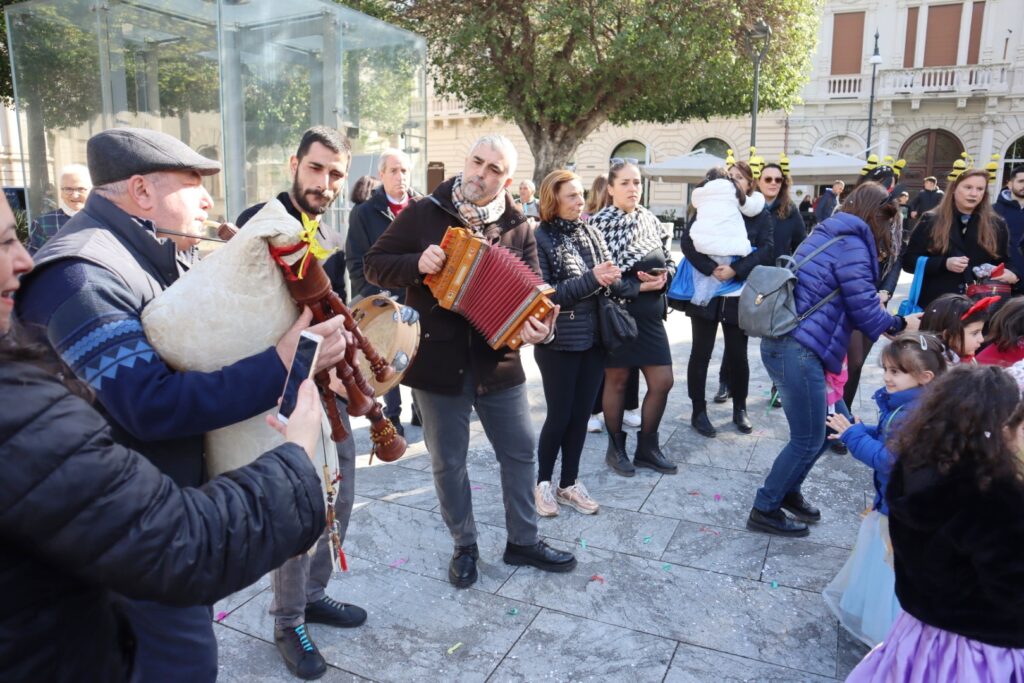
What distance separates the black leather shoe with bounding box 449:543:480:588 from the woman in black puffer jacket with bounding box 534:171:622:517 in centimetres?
77

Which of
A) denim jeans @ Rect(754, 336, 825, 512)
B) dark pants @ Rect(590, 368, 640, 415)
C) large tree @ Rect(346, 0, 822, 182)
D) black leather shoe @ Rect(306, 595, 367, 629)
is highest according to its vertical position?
large tree @ Rect(346, 0, 822, 182)

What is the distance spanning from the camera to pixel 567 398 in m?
4.05

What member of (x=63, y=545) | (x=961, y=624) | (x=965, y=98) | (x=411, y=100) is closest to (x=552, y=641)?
(x=961, y=624)

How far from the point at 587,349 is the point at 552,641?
161 centimetres

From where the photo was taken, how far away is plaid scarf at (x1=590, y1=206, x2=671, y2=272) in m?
4.46

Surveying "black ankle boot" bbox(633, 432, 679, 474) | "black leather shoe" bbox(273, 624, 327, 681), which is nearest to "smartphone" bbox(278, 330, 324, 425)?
"black leather shoe" bbox(273, 624, 327, 681)

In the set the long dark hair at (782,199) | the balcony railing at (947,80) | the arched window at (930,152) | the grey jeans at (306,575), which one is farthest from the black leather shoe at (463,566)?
the balcony railing at (947,80)

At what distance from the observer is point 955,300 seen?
3654 millimetres

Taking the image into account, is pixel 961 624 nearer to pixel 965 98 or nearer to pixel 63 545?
pixel 63 545

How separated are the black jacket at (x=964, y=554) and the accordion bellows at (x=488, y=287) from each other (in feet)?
5.15

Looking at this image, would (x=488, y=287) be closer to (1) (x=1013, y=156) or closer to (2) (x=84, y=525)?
(2) (x=84, y=525)

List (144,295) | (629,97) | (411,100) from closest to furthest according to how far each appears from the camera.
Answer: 1. (144,295)
2. (411,100)
3. (629,97)

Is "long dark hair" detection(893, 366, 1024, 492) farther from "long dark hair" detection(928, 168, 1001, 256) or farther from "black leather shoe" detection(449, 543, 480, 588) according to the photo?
"long dark hair" detection(928, 168, 1001, 256)

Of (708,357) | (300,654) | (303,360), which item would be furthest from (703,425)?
(303,360)
